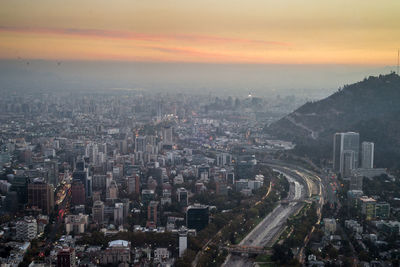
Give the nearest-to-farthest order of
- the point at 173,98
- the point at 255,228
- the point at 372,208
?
the point at 255,228, the point at 372,208, the point at 173,98

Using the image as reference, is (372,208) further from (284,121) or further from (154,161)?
(284,121)

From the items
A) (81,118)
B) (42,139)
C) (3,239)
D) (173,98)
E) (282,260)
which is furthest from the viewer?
(173,98)

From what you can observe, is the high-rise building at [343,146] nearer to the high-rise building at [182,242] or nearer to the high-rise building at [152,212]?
the high-rise building at [152,212]

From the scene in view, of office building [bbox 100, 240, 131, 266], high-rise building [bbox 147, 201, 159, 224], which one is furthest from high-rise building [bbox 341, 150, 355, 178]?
office building [bbox 100, 240, 131, 266]

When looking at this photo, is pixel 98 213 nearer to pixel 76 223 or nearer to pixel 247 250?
pixel 76 223

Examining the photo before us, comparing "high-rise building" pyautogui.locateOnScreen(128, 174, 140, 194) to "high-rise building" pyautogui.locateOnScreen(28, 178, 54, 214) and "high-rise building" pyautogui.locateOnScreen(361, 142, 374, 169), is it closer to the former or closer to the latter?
"high-rise building" pyautogui.locateOnScreen(28, 178, 54, 214)

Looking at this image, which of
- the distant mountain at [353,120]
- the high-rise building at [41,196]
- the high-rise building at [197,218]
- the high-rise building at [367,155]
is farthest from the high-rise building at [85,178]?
the high-rise building at [367,155]

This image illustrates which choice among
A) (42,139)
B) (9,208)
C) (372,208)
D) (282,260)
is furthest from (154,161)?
(282,260)
